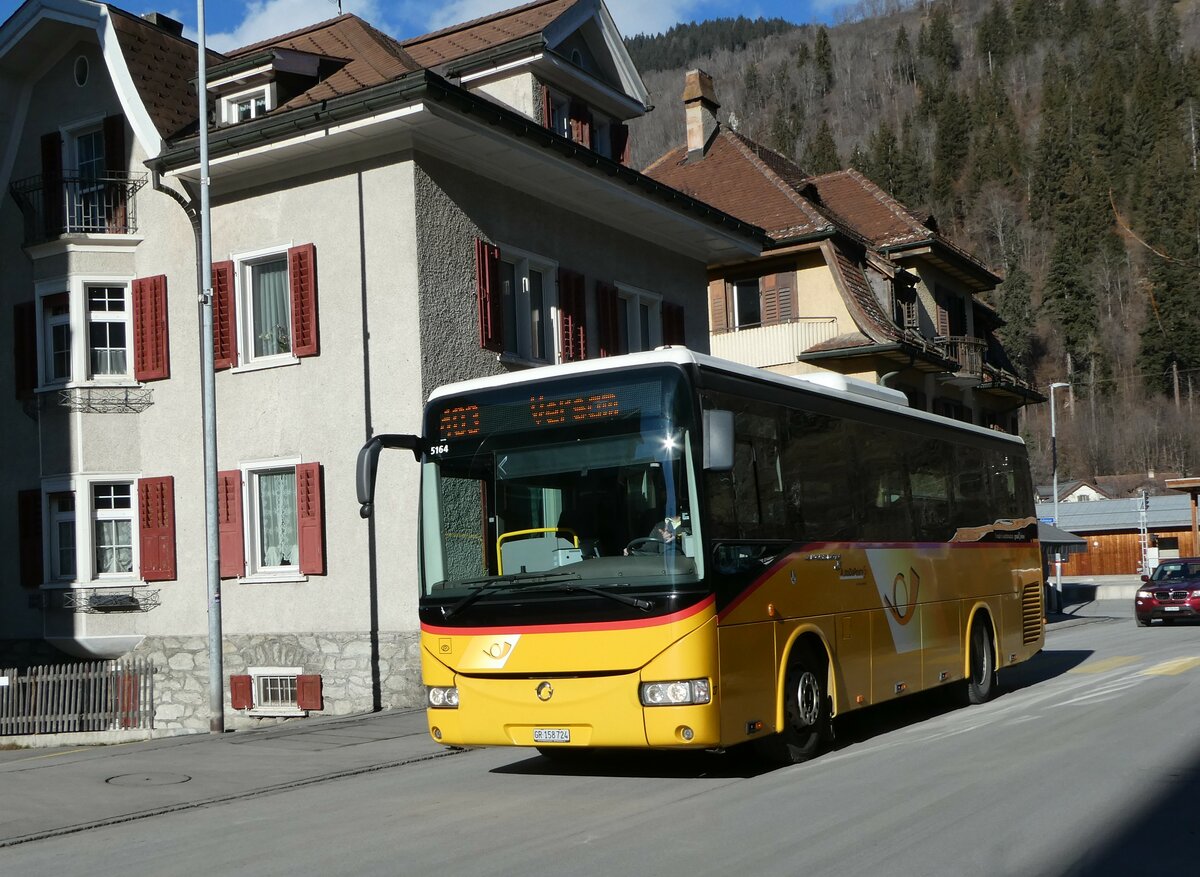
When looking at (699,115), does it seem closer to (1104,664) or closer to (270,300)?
(270,300)

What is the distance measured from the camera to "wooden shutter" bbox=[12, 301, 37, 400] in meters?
22.0

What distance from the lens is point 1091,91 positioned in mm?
136000

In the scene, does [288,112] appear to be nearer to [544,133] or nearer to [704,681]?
[544,133]

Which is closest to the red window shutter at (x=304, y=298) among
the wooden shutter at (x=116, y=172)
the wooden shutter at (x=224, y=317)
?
the wooden shutter at (x=224, y=317)

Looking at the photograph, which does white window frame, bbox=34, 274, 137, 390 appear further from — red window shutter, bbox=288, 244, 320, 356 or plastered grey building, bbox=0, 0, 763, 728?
red window shutter, bbox=288, 244, 320, 356

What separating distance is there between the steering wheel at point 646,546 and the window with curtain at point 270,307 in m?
11.6

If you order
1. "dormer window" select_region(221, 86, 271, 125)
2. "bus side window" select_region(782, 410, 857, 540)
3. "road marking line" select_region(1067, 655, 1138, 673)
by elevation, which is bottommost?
"road marking line" select_region(1067, 655, 1138, 673)

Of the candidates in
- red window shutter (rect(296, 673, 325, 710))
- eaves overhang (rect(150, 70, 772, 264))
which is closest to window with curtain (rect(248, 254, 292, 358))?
eaves overhang (rect(150, 70, 772, 264))

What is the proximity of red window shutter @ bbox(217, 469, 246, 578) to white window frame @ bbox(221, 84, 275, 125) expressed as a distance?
17.8 feet

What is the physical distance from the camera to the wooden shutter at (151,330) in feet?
70.3

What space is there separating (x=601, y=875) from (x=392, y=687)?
39.7 feet

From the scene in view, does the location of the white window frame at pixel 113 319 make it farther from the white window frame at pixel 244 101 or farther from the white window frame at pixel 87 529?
the white window frame at pixel 244 101

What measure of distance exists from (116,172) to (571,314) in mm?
7543

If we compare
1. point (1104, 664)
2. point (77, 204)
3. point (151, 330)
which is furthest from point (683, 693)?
point (77, 204)
